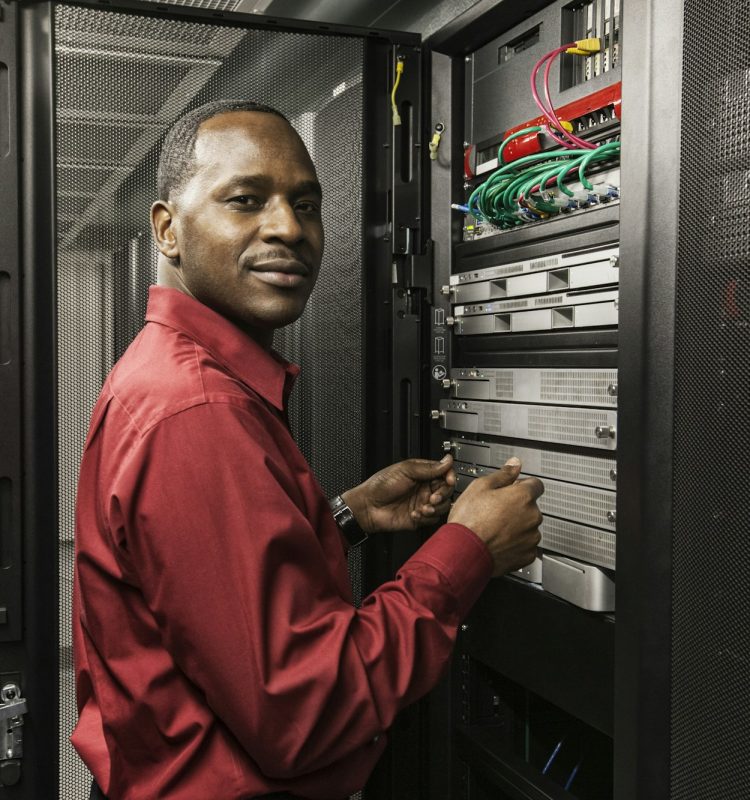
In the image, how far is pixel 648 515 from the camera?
3.18 feet

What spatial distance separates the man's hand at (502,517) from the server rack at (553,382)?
0.38 ft

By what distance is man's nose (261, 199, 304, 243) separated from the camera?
114cm

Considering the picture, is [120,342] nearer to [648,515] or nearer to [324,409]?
[324,409]

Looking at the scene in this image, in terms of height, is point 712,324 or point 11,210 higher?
point 11,210

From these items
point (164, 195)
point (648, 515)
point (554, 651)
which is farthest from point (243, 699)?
point (164, 195)

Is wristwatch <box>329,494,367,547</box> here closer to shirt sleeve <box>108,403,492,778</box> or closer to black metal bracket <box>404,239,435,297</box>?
black metal bracket <box>404,239,435,297</box>

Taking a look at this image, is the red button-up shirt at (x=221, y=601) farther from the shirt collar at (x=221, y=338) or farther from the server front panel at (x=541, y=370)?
the server front panel at (x=541, y=370)

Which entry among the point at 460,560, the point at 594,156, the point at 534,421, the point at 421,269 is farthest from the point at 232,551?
the point at 421,269

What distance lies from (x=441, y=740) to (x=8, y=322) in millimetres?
1088

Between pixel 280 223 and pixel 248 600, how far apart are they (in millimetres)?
498

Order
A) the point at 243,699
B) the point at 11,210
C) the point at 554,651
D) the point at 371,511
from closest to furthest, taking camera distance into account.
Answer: the point at 243,699, the point at 554,651, the point at 11,210, the point at 371,511

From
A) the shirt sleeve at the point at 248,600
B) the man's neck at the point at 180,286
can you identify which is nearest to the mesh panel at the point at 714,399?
the shirt sleeve at the point at 248,600

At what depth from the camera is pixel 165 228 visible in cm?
123

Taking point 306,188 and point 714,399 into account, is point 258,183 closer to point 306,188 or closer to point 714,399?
point 306,188
